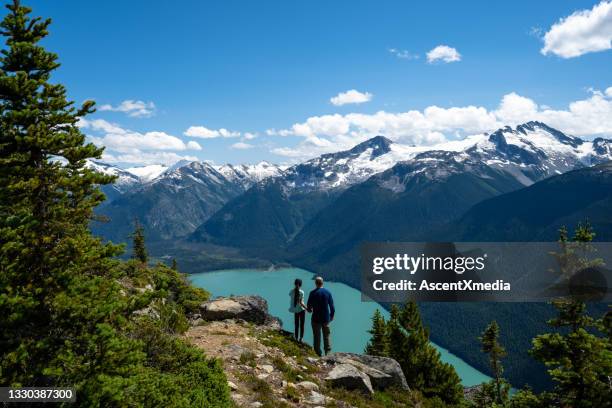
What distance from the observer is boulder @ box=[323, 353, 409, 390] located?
21.4 m

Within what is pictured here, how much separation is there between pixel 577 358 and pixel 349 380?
37.7 ft

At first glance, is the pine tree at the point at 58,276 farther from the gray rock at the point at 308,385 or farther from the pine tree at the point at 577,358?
the pine tree at the point at 577,358

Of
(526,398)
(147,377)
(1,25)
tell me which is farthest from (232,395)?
(526,398)

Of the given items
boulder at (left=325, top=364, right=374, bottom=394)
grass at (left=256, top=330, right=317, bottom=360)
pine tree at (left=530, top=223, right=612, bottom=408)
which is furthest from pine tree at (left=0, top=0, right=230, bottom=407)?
pine tree at (left=530, top=223, right=612, bottom=408)

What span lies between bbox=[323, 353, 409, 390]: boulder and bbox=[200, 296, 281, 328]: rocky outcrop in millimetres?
6167

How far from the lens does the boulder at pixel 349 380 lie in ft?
62.2

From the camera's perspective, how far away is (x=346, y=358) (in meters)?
22.5

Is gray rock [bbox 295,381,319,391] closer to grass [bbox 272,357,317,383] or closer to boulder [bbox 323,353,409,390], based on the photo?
grass [bbox 272,357,317,383]

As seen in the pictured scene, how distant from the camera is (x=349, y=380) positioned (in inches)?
753

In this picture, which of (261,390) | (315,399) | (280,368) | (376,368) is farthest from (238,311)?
(315,399)

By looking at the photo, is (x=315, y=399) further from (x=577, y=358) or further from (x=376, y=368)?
(x=577, y=358)

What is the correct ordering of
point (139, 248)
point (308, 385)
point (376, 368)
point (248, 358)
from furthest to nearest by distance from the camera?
point (139, 248) < point (376, 368) < point (248, 358) < point (308, 385)

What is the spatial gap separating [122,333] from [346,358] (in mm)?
13328

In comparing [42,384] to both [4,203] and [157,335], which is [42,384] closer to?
[157,335]
